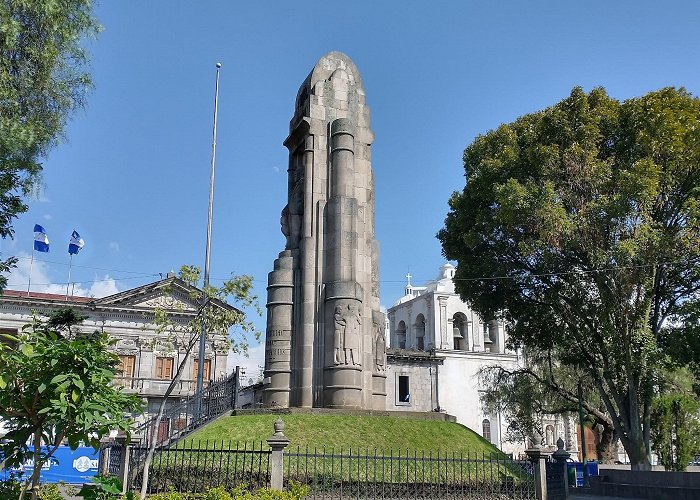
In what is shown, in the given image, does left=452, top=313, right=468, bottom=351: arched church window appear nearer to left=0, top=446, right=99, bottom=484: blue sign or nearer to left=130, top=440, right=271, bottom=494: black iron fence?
left=0, top=446, right=99, bottom=484: blue sign

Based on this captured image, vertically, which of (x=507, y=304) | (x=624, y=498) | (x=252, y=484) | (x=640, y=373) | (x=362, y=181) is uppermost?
(x=362, y=181)

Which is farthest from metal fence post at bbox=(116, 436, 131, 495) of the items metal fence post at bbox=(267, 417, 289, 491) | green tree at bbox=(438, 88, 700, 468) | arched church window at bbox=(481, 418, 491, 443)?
arched church window at bbox=(481, 418, 491, 443)

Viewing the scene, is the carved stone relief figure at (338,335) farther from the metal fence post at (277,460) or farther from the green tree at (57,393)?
the green tree at (57,393)

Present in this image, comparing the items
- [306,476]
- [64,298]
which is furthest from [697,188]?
[64,298]

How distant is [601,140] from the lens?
25438mm

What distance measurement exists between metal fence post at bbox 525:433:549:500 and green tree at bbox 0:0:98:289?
13.2m

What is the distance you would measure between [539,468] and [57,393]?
36.7 ft

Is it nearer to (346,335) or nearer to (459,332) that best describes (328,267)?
(346,335)

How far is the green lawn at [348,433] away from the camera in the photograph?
14.9 metres

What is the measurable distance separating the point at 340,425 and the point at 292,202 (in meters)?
6.87

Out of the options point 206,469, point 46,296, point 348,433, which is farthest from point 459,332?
point 206,469

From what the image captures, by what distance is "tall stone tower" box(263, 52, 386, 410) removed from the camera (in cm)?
1755

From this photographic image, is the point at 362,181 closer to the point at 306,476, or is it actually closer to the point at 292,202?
the point at 292,202

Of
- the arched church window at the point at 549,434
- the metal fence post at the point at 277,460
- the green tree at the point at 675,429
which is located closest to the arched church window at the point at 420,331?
the arched church window at the point at 549,434
